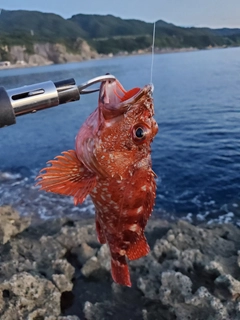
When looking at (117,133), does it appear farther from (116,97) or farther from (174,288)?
(174,288)

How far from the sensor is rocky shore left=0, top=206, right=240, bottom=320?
5023 millimetres

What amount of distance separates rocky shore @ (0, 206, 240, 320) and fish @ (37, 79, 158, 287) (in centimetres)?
295

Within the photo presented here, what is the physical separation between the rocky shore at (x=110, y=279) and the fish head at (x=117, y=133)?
3223 mm

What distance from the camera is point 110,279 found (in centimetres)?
584

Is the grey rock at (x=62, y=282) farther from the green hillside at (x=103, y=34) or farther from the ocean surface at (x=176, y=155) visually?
the green hillside at (x=103, y=34)

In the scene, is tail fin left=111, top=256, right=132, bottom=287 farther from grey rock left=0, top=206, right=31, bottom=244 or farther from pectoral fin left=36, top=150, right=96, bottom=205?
grey rock left=0, top=206, right=31, bottom=244

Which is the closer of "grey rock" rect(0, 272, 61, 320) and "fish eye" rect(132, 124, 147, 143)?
"fish eye" rect(132, 124, 147, 143)

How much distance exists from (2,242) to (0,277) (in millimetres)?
1310

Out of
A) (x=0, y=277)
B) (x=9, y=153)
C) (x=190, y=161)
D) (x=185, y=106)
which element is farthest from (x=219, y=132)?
(x=0, y=277)

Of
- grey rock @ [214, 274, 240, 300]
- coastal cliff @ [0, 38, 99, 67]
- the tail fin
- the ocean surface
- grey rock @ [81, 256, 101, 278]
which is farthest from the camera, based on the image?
coastal cliff @ [0, 38, 99, 67]

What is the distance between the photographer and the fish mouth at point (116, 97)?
85.5 inches

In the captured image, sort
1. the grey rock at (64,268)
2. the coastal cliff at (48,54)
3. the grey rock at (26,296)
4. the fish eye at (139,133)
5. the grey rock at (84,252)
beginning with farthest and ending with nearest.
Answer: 1. the coastal cliff at (48,54)
2. the grey rock at (84,252)
3. the grey rock at (64,268)
4. the grey rock at (26,296)
5. the fish eye at (139,133)

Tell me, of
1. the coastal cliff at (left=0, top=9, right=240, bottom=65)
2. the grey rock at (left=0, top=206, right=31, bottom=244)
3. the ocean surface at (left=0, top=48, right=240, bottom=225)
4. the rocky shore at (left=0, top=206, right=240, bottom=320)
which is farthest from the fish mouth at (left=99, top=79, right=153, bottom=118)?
the coastal cliff at (left=0, top=9, right=240, bottom=65)

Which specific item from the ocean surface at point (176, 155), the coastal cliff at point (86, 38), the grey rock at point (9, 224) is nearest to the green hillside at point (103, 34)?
the coastal cliff at point (86, 38)
